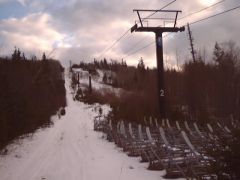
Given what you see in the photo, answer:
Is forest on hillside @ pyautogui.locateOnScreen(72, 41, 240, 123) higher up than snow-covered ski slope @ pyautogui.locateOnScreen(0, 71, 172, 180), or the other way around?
forest on hillside @ pyautogui.locateOnScreen(72, 41, 240, 123)

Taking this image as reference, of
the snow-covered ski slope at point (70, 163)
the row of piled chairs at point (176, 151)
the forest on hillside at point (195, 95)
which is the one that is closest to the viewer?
the row of piled chairs at point (176, 151)

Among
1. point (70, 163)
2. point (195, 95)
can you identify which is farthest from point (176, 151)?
point (195, 95)

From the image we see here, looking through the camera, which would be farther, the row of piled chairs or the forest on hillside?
the forest on hillside

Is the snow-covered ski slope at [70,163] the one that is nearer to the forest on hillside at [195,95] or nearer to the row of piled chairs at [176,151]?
the row of piled chairs at [176,151]

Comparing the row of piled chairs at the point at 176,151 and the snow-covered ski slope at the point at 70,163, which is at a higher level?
the row of piled chairs at the point at 176,151

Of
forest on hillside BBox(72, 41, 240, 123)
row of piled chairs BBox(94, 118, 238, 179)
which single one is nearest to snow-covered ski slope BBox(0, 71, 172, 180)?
row of piled chairs BBox(94, 118, 238, 179)

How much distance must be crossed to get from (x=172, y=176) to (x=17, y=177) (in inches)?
198

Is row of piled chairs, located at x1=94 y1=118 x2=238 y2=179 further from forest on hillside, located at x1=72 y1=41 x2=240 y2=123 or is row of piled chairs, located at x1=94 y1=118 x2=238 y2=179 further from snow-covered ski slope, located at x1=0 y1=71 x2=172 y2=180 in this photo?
forest on hillside, located at x1=72 y1=41 x2=240 y2=123

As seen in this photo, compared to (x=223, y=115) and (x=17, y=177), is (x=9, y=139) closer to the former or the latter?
(x=17, y=177)

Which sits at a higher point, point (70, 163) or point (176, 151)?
point (176, 151)

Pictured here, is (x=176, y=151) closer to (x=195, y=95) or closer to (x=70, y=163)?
(x=70, y=163)

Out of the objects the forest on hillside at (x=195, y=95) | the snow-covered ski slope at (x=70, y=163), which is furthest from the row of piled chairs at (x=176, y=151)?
the forest on hillside at (x=195, y=95)

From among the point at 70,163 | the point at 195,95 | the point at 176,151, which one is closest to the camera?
the point at 176,151

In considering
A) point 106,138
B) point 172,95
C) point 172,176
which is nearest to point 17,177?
point 172,176
